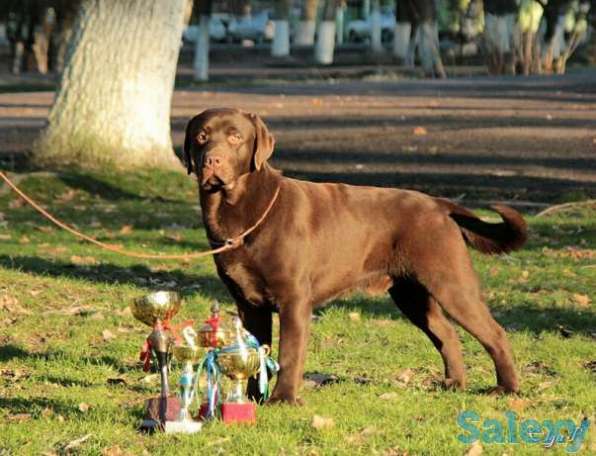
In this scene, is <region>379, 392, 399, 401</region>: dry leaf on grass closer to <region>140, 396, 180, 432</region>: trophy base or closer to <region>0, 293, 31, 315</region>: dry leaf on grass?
<region>140, 396, 180, 432</region>: trophy base

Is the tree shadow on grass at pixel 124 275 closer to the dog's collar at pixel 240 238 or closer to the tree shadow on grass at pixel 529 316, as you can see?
the tree shadow on grass at pixel 529 316

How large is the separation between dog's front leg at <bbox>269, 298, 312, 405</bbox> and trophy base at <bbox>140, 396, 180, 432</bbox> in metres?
0.66

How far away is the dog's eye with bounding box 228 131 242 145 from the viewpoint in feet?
21.3

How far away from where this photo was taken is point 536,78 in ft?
123

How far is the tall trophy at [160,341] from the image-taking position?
6086 mm

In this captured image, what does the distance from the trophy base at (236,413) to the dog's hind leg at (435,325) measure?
4.97 feet

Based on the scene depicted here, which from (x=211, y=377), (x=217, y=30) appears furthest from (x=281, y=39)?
(x=211, y=377)

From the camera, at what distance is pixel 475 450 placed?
5875 mm

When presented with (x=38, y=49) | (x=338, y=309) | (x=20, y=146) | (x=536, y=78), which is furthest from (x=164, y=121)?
(x=38, y=49)

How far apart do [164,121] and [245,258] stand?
9981mm

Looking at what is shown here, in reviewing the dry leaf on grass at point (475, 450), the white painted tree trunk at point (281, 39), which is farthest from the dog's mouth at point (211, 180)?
the white painted tree trunk at point (281, 39)

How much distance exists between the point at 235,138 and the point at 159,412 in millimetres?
1298

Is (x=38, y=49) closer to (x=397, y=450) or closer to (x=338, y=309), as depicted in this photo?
(x=338, y=309)

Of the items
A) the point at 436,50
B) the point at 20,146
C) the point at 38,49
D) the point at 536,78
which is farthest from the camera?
the point at 38,49
